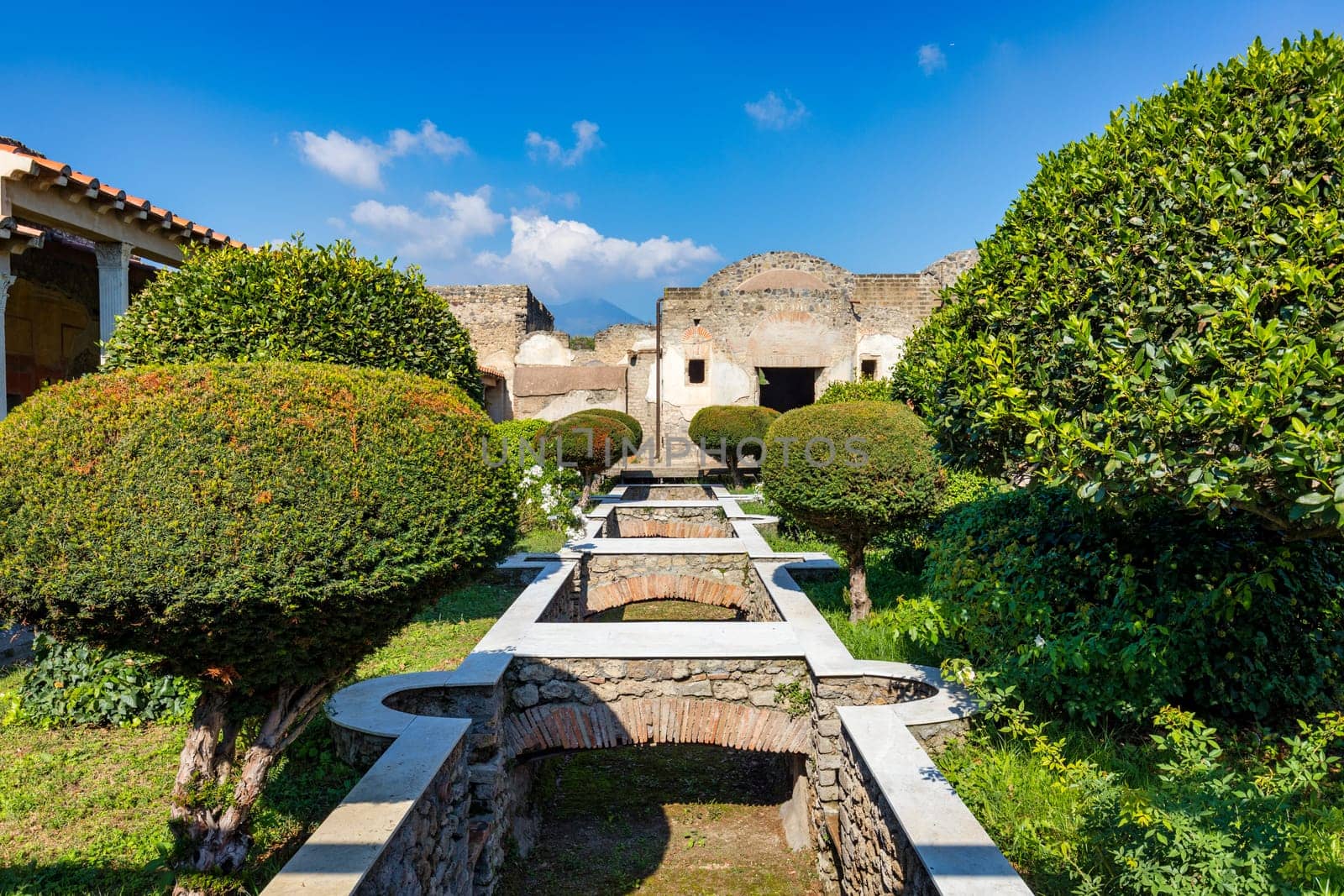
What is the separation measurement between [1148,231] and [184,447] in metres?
3.32

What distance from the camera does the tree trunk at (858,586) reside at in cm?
589

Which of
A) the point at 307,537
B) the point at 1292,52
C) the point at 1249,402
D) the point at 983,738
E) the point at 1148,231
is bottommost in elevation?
the point at 983,738

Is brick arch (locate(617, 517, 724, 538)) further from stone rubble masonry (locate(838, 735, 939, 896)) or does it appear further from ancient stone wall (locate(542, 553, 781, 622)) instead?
stone rubble masonry (locate(838, 735, 939, 896))

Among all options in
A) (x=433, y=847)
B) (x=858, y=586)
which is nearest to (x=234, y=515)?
(x=433, y=847)

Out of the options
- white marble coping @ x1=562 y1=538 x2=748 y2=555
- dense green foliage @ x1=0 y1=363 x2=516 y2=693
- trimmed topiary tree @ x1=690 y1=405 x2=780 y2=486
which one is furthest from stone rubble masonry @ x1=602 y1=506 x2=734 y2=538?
dense green foliage @ x1=0 y1=363 x2=516 y2=693

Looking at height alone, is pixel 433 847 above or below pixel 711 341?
below

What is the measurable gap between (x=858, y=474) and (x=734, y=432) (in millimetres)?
10373

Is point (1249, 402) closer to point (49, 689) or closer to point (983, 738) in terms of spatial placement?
point (983, 738)

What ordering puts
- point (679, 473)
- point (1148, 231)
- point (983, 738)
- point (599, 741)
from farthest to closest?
point (679, 473) → point (599, 741) → point (983, 738) → point (1148, 231)

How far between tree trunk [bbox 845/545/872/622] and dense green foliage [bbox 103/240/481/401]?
138 inches

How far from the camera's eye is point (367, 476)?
252cm

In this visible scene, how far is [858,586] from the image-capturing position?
5.93 meters

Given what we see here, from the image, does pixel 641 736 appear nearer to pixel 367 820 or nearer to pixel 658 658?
pixel 658 658

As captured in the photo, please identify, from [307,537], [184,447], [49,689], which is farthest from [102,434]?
[49,689]
